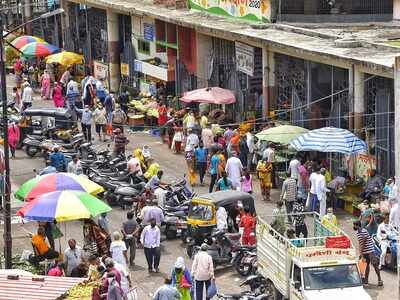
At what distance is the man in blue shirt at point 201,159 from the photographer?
29.3 metres

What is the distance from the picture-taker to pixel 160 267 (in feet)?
75.8

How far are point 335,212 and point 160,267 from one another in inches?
212

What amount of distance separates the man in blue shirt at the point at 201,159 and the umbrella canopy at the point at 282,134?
1.67 m

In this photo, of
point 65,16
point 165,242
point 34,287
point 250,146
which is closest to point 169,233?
point 165,242

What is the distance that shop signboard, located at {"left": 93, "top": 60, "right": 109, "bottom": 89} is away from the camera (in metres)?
43.9

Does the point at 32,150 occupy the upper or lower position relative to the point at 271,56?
lower

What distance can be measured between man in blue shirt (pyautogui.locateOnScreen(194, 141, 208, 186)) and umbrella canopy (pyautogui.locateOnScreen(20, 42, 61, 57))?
1586 cm

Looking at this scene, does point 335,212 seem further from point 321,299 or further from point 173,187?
point 321,299

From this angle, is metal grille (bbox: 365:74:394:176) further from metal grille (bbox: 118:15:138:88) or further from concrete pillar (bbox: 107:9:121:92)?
concrete pillar (bbox: 107:9:121:92)

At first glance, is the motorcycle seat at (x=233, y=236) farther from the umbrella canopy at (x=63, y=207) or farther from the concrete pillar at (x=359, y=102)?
the concrete pillar at (x=359, y=102)

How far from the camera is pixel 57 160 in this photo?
29438 millimetres

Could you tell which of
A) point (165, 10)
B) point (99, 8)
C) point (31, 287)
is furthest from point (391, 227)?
point (99, 8)

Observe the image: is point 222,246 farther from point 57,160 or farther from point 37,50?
point 37,50

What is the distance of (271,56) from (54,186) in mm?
10661
